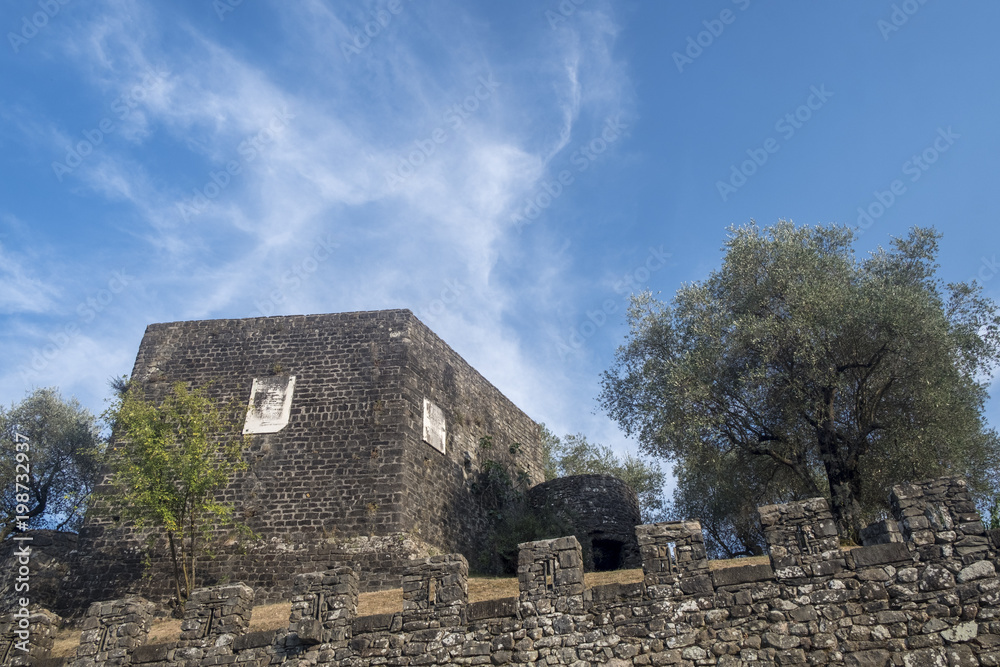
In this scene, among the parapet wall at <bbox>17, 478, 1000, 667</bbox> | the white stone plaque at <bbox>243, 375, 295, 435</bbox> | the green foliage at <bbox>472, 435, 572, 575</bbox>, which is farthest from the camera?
the green foliage at <bbox>472, 435, 572, 575</bbox>

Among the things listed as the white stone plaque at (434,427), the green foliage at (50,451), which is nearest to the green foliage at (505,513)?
the white stone plaque at (434,427)

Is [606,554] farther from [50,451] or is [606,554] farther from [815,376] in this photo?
[50,451]

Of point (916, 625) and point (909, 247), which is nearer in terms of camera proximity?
point (916, 625)

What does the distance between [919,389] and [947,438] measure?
1.20m

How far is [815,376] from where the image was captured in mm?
17156

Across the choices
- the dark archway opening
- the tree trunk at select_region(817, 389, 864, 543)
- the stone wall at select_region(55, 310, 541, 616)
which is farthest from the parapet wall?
the dark archway opening

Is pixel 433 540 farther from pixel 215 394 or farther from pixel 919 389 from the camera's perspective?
pixel 919 389

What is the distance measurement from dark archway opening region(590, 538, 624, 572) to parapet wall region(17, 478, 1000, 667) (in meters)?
9.70

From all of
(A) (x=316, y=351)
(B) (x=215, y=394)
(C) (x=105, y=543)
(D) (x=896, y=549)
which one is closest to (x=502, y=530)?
(A) (x=316, y=351)

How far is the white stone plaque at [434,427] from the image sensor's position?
19.5 meters

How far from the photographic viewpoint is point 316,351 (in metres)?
20.0

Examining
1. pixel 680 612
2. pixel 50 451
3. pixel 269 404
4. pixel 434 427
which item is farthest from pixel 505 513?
pixel 50 451

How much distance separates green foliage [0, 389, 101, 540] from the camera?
933 inches

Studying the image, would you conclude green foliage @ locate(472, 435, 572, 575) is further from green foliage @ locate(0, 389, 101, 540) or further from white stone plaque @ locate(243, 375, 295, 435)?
green foliage @ locate(0, 389, 101, 540)
